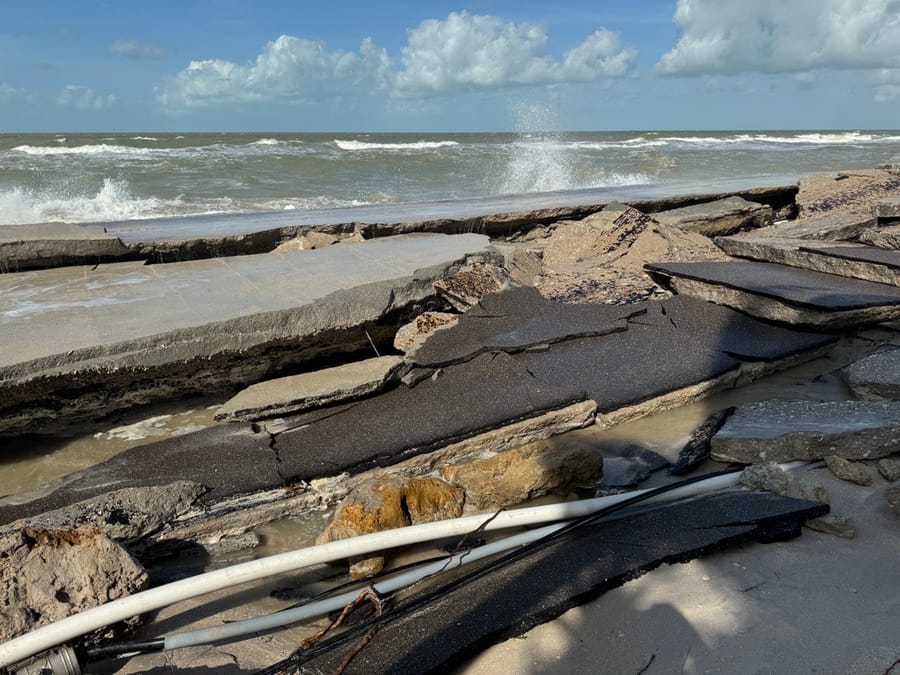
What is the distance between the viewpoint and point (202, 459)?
312cm

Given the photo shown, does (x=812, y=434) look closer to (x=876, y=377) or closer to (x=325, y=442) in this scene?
(x=876, y=377)

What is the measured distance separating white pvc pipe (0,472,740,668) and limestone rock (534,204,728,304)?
2385 millimetres

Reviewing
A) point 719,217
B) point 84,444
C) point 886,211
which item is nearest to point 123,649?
point 84,444

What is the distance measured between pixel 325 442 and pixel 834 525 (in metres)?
2.17

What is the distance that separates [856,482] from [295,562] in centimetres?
239

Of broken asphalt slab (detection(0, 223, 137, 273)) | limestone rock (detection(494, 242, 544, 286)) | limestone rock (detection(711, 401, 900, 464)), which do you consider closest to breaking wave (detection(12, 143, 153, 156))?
broken asphalt slab (detection(0, 223, 137, 273))

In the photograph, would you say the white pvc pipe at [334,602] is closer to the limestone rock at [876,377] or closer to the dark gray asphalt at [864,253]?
the limestone rock at [876,377]

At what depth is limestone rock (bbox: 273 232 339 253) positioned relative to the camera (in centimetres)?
556

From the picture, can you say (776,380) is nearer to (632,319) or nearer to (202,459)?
(632,319)

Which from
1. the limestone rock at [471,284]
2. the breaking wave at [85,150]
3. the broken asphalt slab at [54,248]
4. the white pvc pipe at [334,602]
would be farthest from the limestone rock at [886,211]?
the breaking wave at [85,150]

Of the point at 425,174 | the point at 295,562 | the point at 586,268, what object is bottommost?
the point at 295,562

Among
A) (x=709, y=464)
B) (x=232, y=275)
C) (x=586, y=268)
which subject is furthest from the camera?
(x=586, y=268)

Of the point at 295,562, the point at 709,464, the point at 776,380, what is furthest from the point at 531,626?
the point at 776,380

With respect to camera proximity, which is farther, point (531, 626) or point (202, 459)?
point (202, 459)
